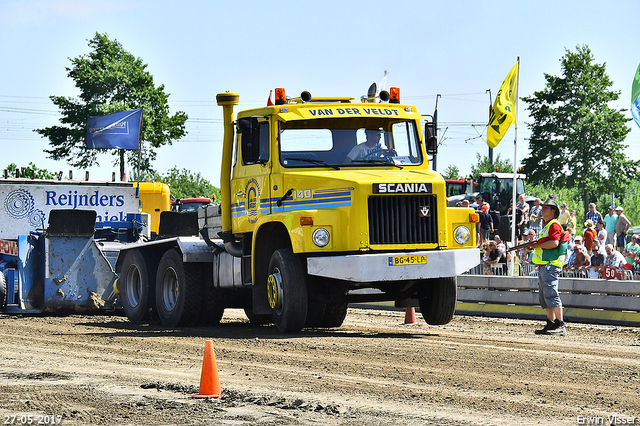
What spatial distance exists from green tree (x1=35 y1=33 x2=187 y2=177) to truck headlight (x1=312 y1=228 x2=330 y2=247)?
125 feet

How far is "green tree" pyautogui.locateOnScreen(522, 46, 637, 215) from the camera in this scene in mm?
46906

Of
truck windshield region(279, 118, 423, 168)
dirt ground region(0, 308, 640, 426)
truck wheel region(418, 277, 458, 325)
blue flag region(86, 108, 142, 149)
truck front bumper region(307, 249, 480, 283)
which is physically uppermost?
blue flag region(86, 108, 142, 149)

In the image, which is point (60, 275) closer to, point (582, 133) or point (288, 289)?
point (288, 289)

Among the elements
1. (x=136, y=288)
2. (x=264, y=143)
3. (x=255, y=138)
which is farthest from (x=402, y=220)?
(x=136, y=288)

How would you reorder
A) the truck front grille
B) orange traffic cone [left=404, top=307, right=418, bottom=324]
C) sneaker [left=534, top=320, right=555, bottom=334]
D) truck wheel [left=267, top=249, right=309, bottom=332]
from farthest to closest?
orange traffic cone [left=404, top=307, right=418, bottom=324] < sneaker [left=534, top=320, right=555, bottom=334] < truck wheel [left=267, top=249, right=309, bottom=332] < the truck front grille

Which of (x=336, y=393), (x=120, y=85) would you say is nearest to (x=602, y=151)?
(x=120, y=85)

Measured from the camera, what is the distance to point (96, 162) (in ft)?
162

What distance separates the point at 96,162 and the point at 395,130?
39.0m

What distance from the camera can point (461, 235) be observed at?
11.9 meters

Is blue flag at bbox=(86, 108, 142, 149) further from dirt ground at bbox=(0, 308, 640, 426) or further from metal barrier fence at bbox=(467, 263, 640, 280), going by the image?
dirt ground at bbox=(0, 308, 640, 426)

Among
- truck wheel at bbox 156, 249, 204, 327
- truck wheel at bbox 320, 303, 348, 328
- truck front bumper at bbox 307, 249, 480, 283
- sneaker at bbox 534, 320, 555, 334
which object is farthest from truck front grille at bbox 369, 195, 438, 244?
truck wheel at bbox 156, 249, 204, 327

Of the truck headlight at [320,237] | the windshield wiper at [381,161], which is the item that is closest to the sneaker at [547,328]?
the windshield wiper at [381,161]

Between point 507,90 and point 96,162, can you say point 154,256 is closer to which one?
point 507,90

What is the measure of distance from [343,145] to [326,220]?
4.17 feet
